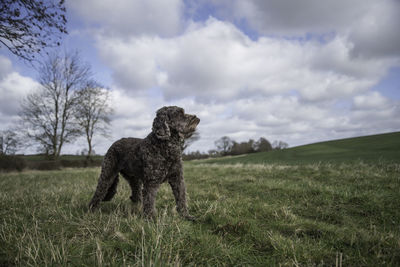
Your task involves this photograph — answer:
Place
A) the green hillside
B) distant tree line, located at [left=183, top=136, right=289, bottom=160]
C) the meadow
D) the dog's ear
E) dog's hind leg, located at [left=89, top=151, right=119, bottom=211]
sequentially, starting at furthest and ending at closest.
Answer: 1. distant tree line, located at [left=183, top=136, right=289, bottom=160]
2. the green hillside
3. dog's hind leg, located at [left=89, top=151, right=119, bottom=211]
4. the dog's ear
5. the meadow

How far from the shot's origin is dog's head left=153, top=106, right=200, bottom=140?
3479mm

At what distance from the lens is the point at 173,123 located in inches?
139

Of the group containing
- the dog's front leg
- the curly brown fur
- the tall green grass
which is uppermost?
the curly brown fur

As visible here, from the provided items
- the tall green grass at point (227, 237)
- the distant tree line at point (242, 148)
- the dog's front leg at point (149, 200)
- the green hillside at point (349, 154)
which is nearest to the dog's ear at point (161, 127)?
the dog's front leg at point (149, 200)

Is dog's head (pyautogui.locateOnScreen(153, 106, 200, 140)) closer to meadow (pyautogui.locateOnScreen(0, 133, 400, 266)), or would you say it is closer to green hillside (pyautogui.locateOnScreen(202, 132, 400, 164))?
meadow (pyautogui.locateOnScreen(0, 133, 400, 266))

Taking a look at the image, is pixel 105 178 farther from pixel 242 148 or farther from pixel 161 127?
pixel 242 148

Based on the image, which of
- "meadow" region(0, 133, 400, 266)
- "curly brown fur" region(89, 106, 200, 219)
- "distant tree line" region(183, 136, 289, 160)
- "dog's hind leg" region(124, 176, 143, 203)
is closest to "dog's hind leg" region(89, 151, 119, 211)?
"meadow" region(0, 133, 400, 266)

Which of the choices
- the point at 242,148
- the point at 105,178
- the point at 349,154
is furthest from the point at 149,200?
the point at 242,148

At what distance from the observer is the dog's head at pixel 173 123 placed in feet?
11.4

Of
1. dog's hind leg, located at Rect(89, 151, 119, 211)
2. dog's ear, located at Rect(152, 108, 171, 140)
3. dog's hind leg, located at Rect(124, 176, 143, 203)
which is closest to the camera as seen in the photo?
dog's ear, located at Rect(152, 108, 171, 140)

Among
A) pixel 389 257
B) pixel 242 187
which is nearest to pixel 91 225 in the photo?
pixel 389 257

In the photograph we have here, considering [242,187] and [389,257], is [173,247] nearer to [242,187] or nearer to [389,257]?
[389,257]

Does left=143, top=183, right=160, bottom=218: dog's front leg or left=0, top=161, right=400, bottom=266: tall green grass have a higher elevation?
left=143, top=183, right=160, bottom=218: dog's front leg

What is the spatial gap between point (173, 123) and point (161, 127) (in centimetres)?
22
